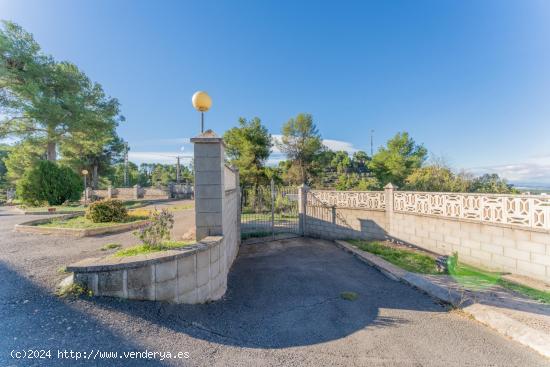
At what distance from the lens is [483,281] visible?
183 inches

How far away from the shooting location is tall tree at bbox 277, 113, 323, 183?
2305 centimetres

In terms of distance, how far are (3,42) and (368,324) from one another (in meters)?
22.9

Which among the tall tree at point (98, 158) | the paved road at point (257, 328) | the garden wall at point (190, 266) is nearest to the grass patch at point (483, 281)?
the paved road at point (257, 328)

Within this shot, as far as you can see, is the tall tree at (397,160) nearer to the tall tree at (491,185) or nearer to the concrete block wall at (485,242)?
the tall tree at (491,185)

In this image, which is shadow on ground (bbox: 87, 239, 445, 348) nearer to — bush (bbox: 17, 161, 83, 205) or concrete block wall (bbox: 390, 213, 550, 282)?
concrete block wall (bbox: 390, 213, 550, 282)

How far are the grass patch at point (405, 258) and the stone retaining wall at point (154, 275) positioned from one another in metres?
4.89

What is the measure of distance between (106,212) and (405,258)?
10.2m

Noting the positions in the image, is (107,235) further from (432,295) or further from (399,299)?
(432,295)

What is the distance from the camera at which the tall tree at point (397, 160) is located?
23219 mm

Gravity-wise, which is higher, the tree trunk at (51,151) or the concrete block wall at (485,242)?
the tree trunk at (51,151)

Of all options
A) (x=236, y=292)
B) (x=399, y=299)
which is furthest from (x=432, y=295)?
(x=236, y=292)

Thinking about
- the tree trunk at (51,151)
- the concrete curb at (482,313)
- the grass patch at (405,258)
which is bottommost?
the grass patch at (405,258)

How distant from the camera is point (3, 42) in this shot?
1329 cm

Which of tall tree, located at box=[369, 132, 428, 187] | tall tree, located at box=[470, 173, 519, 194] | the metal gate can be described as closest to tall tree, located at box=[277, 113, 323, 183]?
tall tree, located at box=[369, 132, 428, 187]
